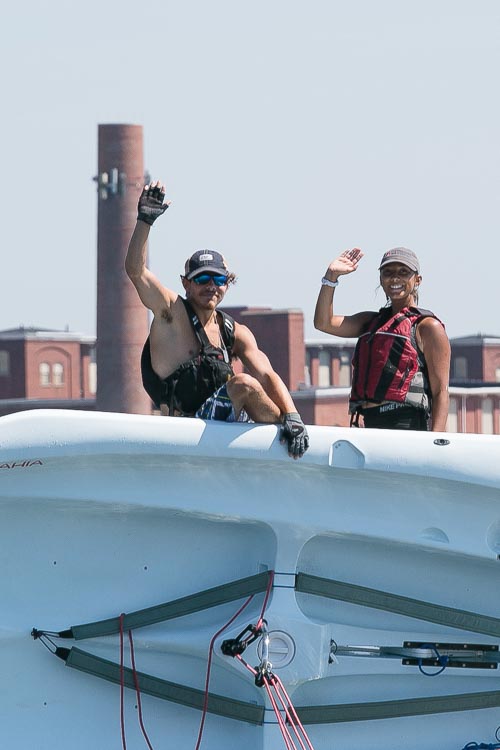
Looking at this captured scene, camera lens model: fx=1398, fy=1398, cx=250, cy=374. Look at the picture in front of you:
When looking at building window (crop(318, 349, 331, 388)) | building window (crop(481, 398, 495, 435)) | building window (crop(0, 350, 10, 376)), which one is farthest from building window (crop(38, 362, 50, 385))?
building window (crop(481, 398, 495, 435))

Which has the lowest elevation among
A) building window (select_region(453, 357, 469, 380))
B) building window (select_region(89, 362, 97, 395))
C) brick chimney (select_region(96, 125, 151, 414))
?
building window (select_region(89, 362, 97, 395))

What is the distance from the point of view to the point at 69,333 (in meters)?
56.1

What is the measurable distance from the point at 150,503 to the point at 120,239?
4021 centimetres

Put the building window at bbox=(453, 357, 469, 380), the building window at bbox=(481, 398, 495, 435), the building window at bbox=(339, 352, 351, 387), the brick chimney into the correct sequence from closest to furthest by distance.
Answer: the brick chimney, the building window at bbox=(481, 398, 495, 435), the building window at bbox=(453, 357, 469, 380), the building window at bbox=(339, 352, 351, 387)

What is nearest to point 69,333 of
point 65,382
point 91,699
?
point 65,382

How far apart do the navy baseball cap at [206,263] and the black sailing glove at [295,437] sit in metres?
0.72

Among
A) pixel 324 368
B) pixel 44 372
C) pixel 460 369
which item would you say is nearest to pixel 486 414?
pixel 460 369

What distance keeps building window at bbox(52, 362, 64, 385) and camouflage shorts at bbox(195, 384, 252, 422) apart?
161 ft

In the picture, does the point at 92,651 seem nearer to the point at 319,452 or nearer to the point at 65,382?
the point at 319,452

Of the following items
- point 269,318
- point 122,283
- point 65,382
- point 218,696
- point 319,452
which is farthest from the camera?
point 65,382

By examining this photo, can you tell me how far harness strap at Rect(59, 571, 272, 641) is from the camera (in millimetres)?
5684

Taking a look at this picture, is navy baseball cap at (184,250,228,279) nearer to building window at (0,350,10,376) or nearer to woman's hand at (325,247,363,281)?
woman's hand at (325,247,363,281)

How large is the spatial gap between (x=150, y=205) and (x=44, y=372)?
48.9 metres

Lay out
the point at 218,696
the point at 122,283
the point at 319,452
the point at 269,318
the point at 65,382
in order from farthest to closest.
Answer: the point at 65,382
the point at 269,318
the point at 122,283
the point at 218,696
the point at 319,452
